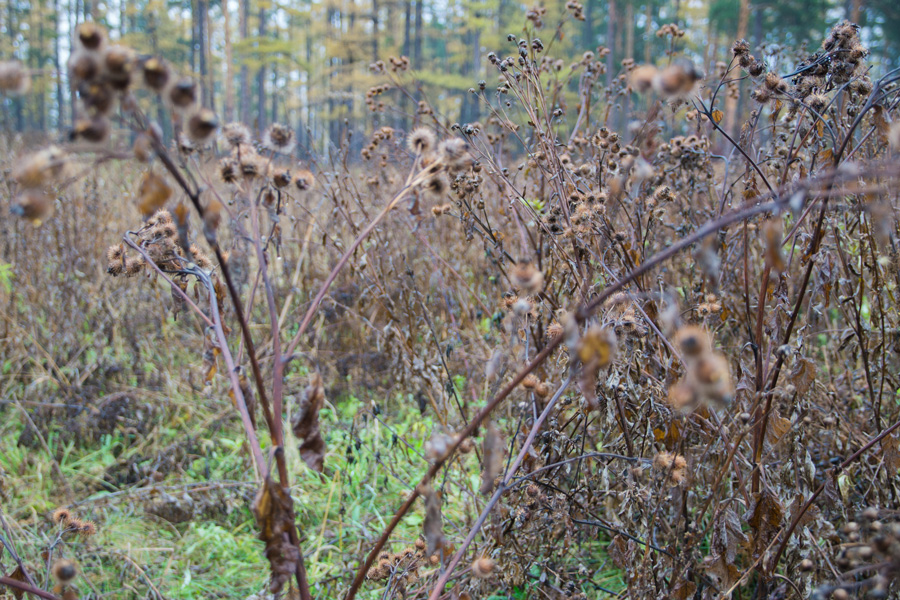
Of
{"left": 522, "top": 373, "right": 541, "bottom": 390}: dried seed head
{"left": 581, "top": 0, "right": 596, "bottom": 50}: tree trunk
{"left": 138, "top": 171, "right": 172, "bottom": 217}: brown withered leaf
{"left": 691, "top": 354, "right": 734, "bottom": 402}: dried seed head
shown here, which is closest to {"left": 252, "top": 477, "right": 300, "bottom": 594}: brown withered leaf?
{"left": 138, "top": 171, "right": 172, "bottom": 217}: brown withered leaf

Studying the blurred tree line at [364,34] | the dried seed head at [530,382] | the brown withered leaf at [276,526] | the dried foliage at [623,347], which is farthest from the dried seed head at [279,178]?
the blurred tree line at [364,34]

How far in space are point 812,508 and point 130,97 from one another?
6.03 ft

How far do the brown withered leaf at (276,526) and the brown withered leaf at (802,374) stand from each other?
4.42ft

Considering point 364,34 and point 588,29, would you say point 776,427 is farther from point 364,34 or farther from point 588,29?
point 588,29

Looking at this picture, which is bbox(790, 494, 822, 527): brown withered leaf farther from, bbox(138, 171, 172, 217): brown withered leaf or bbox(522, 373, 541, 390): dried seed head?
bbox(138, 171, 172, 217): brown withered leaf

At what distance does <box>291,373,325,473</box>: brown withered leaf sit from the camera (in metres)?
1.04

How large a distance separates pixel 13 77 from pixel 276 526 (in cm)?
77

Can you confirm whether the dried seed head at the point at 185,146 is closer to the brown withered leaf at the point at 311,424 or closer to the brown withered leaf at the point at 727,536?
the brown withered leaf at the point at 311,424

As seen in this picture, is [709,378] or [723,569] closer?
[709,378]

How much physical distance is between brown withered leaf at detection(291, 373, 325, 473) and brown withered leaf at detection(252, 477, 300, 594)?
0.08m

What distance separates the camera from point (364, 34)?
2228 cm

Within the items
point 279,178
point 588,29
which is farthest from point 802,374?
point 588,29

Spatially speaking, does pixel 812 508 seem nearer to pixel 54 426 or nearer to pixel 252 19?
pixel 54 426

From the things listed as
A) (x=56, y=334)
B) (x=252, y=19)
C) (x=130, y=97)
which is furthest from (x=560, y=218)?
(x=252, y=19)
